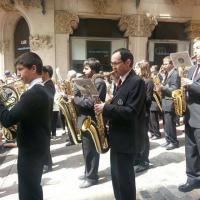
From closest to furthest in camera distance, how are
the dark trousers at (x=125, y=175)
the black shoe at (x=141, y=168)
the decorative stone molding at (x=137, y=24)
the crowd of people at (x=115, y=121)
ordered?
the crowd of people at (x=115, y=121) < the dark trousers at (x=125, y=175) < the black shoe at (x=141, y=168) < the decorative stone molding at (x=137, y=24)

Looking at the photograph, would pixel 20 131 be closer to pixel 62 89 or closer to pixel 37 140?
pixel 37 140

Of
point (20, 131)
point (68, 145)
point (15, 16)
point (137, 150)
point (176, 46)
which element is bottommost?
point (68, 145)

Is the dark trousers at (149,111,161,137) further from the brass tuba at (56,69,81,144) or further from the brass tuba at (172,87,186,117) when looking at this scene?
the brass tuba at (172,87,186,117)

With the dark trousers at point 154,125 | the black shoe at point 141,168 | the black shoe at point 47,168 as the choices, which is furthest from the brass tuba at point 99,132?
the dark trousers at point 154,125

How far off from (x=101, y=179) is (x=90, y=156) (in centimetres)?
55

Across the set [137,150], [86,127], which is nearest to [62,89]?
[86,127]

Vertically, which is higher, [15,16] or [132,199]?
[15,16]

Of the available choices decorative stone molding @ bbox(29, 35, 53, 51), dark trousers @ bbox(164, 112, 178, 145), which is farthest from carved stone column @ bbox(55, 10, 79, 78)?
dark trousers @ bbox(164, 112, 178, 145)

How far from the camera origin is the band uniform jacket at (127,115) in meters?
3.77

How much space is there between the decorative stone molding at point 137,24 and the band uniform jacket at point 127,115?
→ 33.2 feet

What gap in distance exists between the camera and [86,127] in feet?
16.5

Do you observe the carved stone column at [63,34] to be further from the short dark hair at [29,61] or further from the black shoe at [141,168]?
the short dark hair at [29,61]

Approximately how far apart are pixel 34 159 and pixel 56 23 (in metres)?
9.90

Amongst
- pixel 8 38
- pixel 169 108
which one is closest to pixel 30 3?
pixel 8 38
